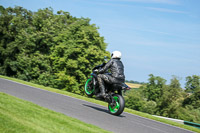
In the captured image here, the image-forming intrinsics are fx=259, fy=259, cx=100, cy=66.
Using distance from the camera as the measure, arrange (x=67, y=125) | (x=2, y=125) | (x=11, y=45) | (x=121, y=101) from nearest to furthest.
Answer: (x=2, y=125) < (x=67, y=125) < (x=121, y=101) < (x=11, y=45)

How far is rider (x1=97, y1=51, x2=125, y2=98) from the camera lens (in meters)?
10.2

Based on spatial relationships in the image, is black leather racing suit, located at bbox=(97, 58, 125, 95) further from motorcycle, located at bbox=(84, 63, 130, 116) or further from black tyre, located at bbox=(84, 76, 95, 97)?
black tyre, located at bbox=(84, 76, 95, 97)

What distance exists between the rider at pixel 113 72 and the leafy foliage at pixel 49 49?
28960mm

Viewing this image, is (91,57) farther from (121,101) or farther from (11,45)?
(121,101)

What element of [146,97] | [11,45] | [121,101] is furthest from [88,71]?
[146,97]

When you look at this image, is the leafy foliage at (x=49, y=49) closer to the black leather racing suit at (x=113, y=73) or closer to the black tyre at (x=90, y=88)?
the black tyre at (x=90, y=88)

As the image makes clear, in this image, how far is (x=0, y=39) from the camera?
55.3 meters

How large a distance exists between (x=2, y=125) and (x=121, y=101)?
5.48 m

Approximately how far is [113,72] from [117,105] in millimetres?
1300

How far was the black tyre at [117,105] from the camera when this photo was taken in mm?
9707

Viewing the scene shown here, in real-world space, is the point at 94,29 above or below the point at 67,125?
above

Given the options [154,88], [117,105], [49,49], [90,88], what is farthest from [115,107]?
[154,88]

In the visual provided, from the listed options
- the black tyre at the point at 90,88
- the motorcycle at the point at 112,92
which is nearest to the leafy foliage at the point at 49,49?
the black tyre at the point at 90,88

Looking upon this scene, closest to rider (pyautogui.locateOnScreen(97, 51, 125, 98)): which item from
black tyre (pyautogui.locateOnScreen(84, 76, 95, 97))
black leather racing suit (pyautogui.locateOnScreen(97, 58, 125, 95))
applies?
black leather racing suit (pyautogui.locateOnScreen(97, 58, 125, 95))
